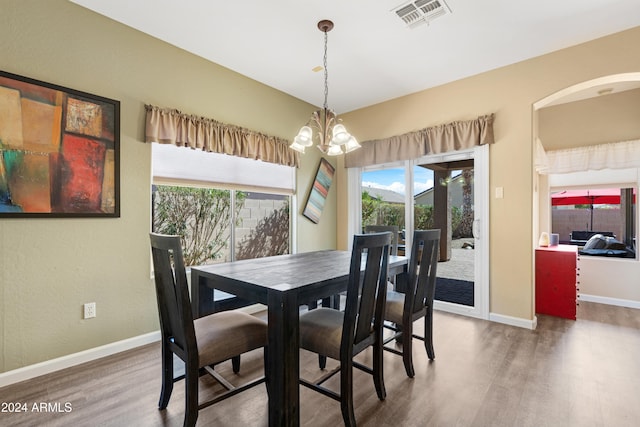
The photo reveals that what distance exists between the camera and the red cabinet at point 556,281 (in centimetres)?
332

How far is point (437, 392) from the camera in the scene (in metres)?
1.92

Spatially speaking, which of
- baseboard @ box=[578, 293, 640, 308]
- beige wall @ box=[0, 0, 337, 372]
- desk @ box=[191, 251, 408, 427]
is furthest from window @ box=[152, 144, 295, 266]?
baseboard @ box=[578, 293, 640, 308]

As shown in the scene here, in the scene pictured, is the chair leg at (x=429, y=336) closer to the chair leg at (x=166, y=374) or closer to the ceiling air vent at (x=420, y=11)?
the chair leg at (x=166, y=374)

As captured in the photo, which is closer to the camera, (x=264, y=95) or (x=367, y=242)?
(x=367, y=242)

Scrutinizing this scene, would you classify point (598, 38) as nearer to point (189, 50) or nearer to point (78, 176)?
point (189, 50)

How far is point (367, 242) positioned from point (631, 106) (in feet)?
14.2

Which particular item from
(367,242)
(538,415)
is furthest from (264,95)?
(538,415)

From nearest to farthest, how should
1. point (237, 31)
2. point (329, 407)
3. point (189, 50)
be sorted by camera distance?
point (329, 407) < point (237, 31) < point (189, 50)

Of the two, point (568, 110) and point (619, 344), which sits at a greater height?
point (568, 110)

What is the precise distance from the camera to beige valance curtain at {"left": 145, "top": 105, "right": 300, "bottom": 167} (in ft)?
8.85

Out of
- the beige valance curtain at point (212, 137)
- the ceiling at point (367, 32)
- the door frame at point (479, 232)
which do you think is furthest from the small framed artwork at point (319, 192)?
the door frame at point (479, 232)

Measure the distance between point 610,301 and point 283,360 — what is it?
465 cm

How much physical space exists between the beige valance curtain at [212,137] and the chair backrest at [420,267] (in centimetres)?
215

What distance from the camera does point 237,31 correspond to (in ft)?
8.70
